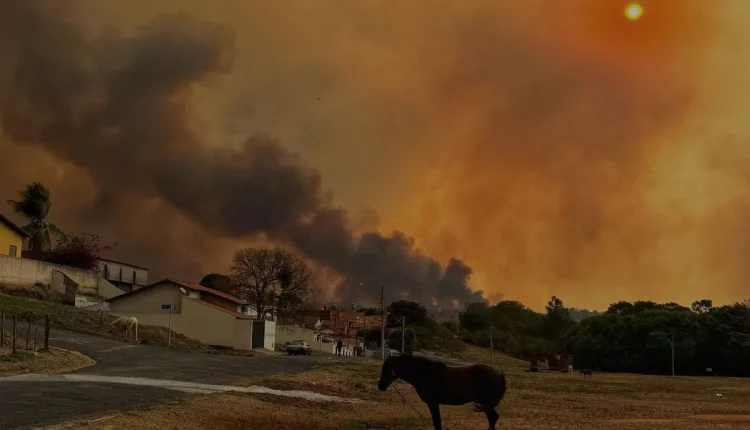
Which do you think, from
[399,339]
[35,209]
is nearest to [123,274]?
[35,209]

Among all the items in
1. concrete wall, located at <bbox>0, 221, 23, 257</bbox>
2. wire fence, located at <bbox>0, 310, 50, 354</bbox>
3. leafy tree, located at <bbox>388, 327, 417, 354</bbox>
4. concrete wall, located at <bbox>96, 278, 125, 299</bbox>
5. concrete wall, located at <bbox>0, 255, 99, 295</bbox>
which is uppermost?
concrete wall, located at <bbox>0, 221, 23, 257</bbox>

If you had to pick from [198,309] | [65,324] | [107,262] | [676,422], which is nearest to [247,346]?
[198,309]

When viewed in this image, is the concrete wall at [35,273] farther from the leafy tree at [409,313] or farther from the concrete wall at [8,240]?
the leafy tree at [409,313]

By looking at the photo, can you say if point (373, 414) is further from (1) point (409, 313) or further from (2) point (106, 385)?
(1) point (409, 313)

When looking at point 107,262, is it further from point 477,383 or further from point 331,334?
point 477,383

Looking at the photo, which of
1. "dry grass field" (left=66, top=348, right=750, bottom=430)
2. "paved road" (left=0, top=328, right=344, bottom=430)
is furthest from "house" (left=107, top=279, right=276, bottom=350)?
"dry grass field" (left=66, top=348, right=750, bottom=430)

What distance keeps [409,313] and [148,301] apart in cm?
7976

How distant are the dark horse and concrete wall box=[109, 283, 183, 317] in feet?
204

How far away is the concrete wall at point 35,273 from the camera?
215ft

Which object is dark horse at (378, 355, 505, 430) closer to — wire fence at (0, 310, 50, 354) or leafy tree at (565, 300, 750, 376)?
wire fence at (0, 310, 50, 354)

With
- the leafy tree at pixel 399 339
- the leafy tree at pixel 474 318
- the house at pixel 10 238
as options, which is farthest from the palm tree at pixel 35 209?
the leafy tree at pixel 474 318

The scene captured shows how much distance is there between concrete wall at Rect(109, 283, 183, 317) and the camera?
75.4 meters

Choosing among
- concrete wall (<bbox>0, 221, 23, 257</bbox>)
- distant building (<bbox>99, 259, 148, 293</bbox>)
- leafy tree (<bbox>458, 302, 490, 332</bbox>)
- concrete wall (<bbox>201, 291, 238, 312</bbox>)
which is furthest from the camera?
leafy tree (<bbox>458, 302, 490, 332</bbox>)

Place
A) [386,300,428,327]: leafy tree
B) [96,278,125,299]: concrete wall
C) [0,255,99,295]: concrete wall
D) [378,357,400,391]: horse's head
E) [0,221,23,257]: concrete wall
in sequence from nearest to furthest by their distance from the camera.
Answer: [378,357,400,391]: horse's head, [0,255,99,295]: concrete wall, [0,221,23,257]: concrete wall, [96,278,125,299]: concrete wall, [386,300,428,327]: leafy tree
